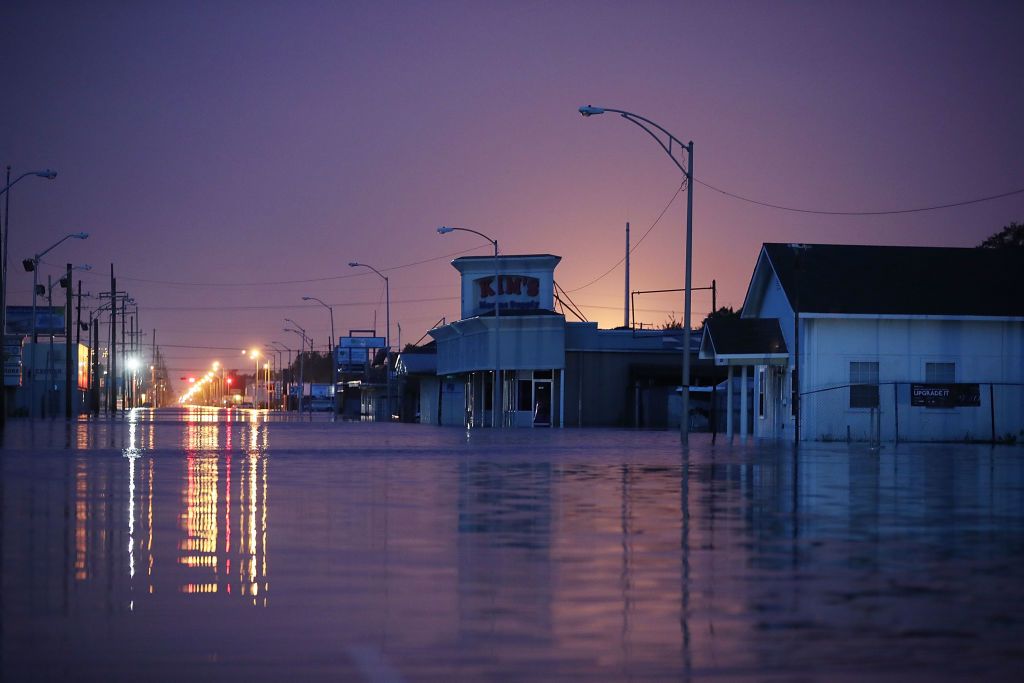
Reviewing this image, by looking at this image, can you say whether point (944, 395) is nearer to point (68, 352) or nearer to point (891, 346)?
point (891, 346)

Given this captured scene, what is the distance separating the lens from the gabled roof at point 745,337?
48.1m

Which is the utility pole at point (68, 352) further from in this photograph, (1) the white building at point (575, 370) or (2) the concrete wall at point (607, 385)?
(2) the concrete wall at point (607, 385)

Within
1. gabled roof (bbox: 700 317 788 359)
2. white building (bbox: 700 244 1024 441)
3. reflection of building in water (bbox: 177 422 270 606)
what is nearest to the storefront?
gabled roof (bbox: 700 317 788 359)

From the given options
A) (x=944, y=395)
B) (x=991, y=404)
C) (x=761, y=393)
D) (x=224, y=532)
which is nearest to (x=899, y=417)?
(x=944, y=395)

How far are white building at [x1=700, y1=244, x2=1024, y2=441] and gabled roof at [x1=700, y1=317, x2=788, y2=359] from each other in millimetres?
42

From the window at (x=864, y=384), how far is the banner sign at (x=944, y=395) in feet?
4.09

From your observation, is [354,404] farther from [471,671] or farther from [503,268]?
[471,671]

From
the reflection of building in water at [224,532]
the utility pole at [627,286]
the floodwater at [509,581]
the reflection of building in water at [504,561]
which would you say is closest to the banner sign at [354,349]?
the utility pole at [627,286]

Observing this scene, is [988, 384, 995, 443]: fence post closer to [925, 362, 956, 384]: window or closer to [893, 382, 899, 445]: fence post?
[925, 362, 956, 384]: window

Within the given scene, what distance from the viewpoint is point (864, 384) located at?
4600 centimetres

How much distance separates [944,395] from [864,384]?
2537 mm

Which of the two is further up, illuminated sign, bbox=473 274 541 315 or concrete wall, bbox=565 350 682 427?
illuminated sign, bbox=473 274 541 315

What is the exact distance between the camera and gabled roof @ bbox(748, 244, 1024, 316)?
4616 centimetres

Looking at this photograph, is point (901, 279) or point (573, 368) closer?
point (901, 279)
